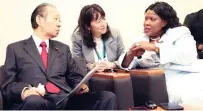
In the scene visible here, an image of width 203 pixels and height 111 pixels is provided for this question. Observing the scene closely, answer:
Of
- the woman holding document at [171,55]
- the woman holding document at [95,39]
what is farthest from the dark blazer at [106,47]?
the woman holding document at [171,55]

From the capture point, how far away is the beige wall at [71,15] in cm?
276

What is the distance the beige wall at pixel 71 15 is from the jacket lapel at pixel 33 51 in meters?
0.72

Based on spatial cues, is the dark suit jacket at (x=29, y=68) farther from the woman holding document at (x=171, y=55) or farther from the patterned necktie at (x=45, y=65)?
the woman holding document at (x=171, y=55)

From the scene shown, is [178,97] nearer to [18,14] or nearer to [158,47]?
[158,47]

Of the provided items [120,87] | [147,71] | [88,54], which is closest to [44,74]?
[120,87]

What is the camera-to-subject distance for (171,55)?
97.5 inches

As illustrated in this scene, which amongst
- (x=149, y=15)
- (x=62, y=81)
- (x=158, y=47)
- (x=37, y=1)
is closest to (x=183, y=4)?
(x=149, y=15)

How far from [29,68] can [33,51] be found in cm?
13

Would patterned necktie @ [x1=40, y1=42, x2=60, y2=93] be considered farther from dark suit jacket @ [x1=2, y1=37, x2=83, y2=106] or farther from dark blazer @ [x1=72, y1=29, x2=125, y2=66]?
dark blazer @ [x1=72, y1=29, x2=125, y2=66]

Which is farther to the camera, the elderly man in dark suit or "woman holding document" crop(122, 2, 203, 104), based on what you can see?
"woman holding document" crop(122, 2, 203, 104)

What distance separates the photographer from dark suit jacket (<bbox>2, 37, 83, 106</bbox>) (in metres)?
1.99

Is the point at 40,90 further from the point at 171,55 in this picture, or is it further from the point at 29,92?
the point at 171,55

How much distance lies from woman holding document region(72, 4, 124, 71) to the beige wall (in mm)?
319

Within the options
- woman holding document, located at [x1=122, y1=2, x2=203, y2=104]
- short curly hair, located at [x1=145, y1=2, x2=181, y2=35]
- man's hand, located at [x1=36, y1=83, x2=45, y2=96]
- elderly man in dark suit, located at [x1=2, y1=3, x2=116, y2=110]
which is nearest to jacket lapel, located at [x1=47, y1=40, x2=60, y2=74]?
elderly man in dark suit, located at [x1=2, y1=3, x2=116, y2=110]
